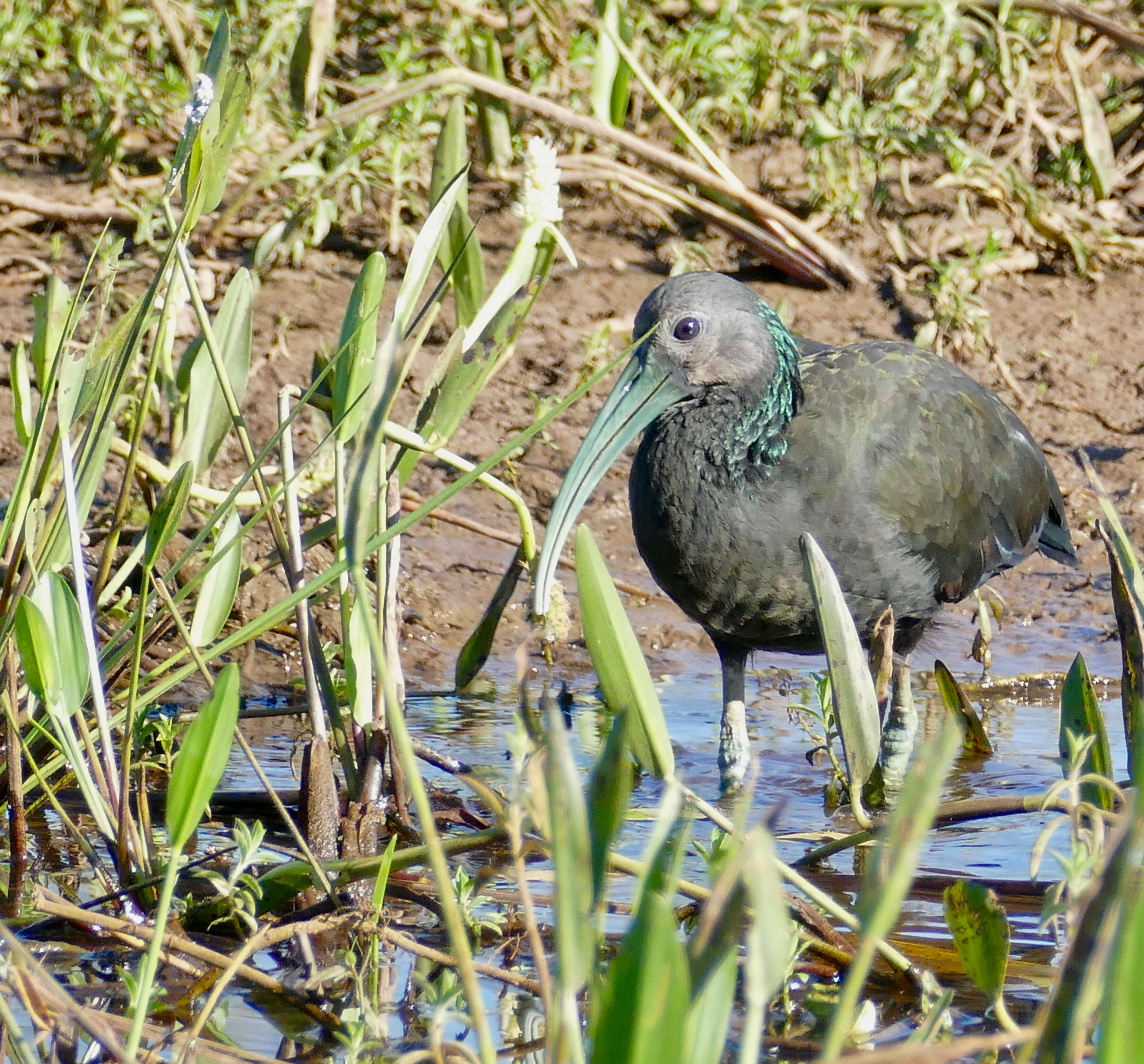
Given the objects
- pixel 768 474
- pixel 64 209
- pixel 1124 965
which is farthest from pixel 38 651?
pixel 64 209

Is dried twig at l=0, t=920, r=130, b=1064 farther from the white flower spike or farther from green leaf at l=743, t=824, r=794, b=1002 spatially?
the white flower spike

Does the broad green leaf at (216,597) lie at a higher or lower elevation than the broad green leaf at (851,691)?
lower

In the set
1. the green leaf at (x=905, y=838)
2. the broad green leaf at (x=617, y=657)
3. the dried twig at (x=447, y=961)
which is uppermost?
the green leaf at (x=905, y=838)

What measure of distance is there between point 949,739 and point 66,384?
1760 millimetres

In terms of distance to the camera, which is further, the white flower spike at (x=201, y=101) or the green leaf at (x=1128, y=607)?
the white flower spike at (x=201, y=101)

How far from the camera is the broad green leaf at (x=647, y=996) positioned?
1.27 metres

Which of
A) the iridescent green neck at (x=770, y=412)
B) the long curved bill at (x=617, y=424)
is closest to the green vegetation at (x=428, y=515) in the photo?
the long curved bill at (x=617, y=424)

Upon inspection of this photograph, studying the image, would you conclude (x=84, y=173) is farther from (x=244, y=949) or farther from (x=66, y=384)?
(x=244, y=949)

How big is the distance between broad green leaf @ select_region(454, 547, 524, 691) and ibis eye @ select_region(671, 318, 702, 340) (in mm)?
696

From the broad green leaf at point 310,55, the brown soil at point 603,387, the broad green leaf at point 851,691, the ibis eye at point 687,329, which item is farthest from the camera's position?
the broad green leaf at point 310,55

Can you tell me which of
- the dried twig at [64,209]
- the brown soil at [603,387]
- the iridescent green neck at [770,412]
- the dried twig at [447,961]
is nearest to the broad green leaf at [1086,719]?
the dried twig at [447,961]

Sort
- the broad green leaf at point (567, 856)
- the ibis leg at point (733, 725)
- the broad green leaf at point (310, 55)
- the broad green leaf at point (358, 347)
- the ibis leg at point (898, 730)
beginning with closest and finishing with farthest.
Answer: the broad green leaf at point (567, 856) → the broad green leaf at point (358, 347) → the ibis leg at point (733, 725) → the ibis leg at point (898, 730) → the broad green leaf at point (310, 55)

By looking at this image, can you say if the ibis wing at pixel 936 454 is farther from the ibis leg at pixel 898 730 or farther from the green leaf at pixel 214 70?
the green leaf at pixel 214 70

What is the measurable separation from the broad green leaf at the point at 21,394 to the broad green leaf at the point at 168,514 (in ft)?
1.27
